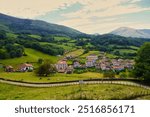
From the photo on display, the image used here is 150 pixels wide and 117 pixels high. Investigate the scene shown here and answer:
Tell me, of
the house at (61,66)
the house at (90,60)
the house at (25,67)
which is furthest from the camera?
the house at (25,67)

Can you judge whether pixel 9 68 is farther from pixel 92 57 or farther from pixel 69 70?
pixel 92 57

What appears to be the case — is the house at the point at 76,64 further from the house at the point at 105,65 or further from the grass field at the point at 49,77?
the house at the point at 105,65

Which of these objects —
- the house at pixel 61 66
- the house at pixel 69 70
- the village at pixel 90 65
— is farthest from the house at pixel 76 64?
the house at pixel 61 66

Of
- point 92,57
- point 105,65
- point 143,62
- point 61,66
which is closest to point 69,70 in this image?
point 61,66

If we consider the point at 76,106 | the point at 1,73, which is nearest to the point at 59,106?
the point at 76,106

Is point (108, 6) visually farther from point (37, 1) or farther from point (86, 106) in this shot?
point (86, 106)
